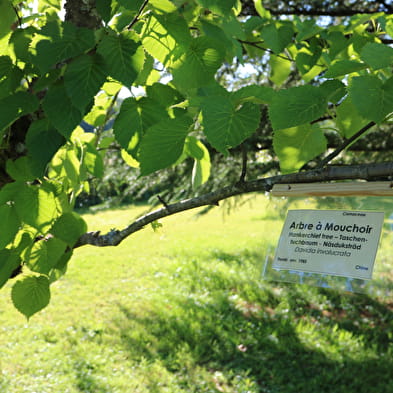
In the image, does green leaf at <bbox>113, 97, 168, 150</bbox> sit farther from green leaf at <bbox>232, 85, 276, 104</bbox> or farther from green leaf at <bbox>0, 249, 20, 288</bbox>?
green leaf at <bbox>0, 249, 20, 288</bbox>

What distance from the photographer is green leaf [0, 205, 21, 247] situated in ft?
3.03

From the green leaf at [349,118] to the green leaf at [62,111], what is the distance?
0.39m

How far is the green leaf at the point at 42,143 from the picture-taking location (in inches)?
30.7

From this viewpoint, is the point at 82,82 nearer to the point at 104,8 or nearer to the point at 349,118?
the point at 104,8

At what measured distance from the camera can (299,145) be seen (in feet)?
2.49

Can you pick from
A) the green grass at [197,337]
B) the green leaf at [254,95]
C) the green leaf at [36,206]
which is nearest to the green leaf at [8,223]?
the green leaf at [36,206]

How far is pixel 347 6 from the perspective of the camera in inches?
116

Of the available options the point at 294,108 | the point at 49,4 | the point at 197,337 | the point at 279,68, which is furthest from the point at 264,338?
the point at 294,108

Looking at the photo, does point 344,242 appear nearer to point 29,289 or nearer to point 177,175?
point 29,289

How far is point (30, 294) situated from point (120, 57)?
0.67 metres

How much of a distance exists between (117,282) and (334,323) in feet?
7.74

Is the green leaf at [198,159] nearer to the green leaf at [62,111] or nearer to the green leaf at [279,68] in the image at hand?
the green leaf at [62,111]

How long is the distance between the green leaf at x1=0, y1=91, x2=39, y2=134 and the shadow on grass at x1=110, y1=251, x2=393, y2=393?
2.42 m

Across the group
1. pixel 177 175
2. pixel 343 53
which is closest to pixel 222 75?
pixel 177 175
